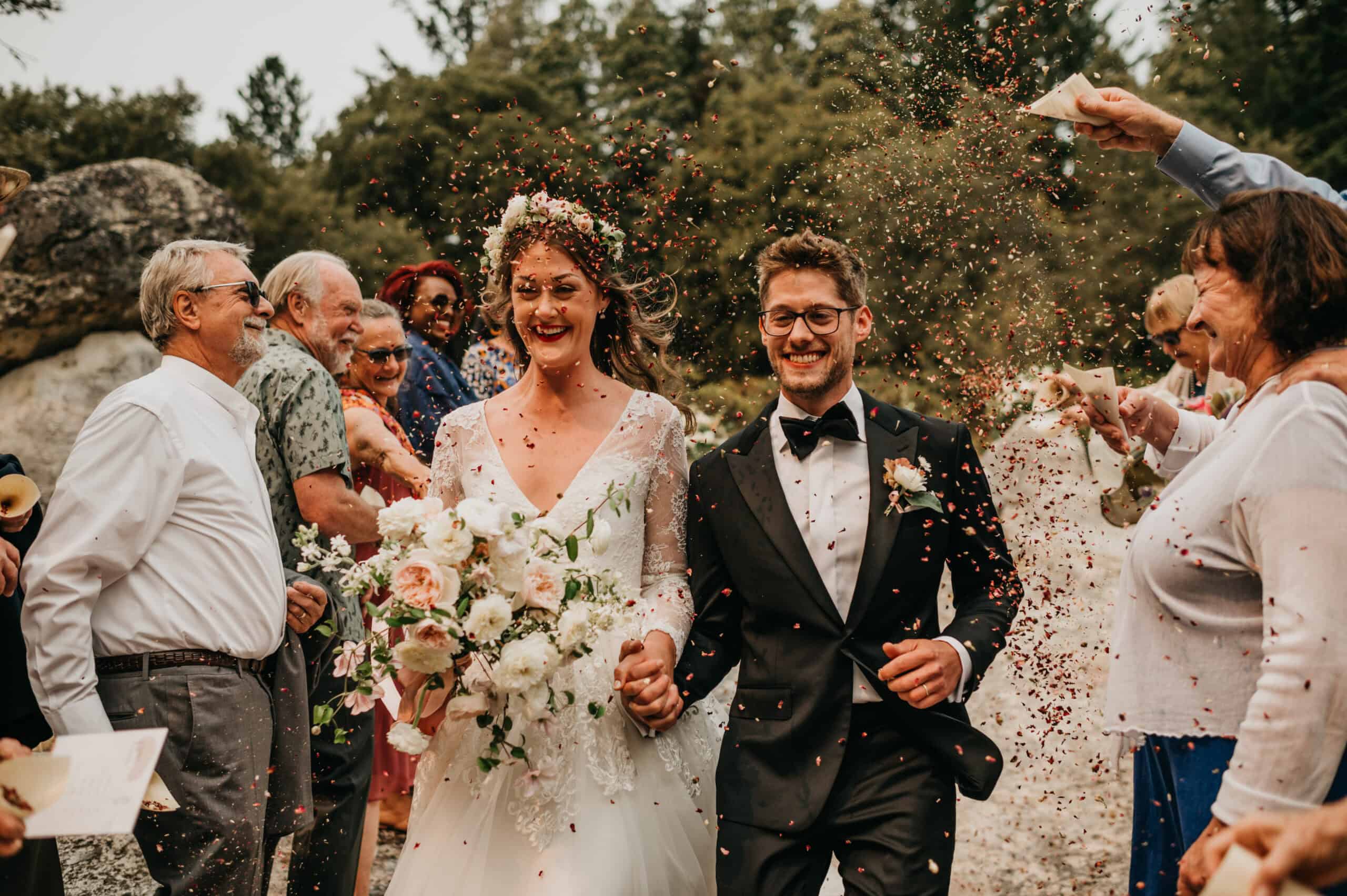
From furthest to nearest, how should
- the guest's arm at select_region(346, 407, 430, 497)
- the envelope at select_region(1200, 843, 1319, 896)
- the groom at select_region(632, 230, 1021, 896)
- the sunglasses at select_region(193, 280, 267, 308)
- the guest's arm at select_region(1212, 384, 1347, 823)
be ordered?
the guest's arm at select_region(346, 407, 430, 497) → the sunglasses at select_region(193, 280, 267, 308) → the groom at select_region(632, 230, 1021, 896) → the guest's arm at select_region(1212, 384, 1347, 823) → the envelope at select_region(1200, 843, 1319, 896)

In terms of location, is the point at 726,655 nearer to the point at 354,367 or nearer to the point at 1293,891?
the point at 1293,891

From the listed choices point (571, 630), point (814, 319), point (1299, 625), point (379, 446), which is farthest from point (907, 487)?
point (379, 446)

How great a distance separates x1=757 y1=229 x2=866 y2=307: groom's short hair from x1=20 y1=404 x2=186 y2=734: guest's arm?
2.00 m

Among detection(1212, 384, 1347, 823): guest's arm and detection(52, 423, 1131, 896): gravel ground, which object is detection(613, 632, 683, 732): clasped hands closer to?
detection(1212, 384, 1347, 823): guest's arm

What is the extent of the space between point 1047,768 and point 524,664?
454cm

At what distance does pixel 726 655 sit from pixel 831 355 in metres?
1.04

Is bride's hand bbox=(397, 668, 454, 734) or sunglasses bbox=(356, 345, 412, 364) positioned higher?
sunglasses bbox=(356, 345, 412, 364)

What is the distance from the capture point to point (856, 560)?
3471 millimetres

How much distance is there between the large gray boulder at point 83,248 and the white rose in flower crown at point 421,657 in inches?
372

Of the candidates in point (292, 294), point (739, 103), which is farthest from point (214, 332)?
point (739, 103)

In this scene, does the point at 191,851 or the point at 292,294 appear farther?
the point at 292,294

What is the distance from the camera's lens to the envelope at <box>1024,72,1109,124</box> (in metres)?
3.41

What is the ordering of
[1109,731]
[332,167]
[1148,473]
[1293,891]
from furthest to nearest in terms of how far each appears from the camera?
[332,167] < [1148,473] < [1109,731] < [1293,891]

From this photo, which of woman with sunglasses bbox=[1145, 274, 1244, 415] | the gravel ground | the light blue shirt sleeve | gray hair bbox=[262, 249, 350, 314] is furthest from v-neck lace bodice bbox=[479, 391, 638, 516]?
woman with sunglasses bbox=[1145, 274, 1244, 415]
